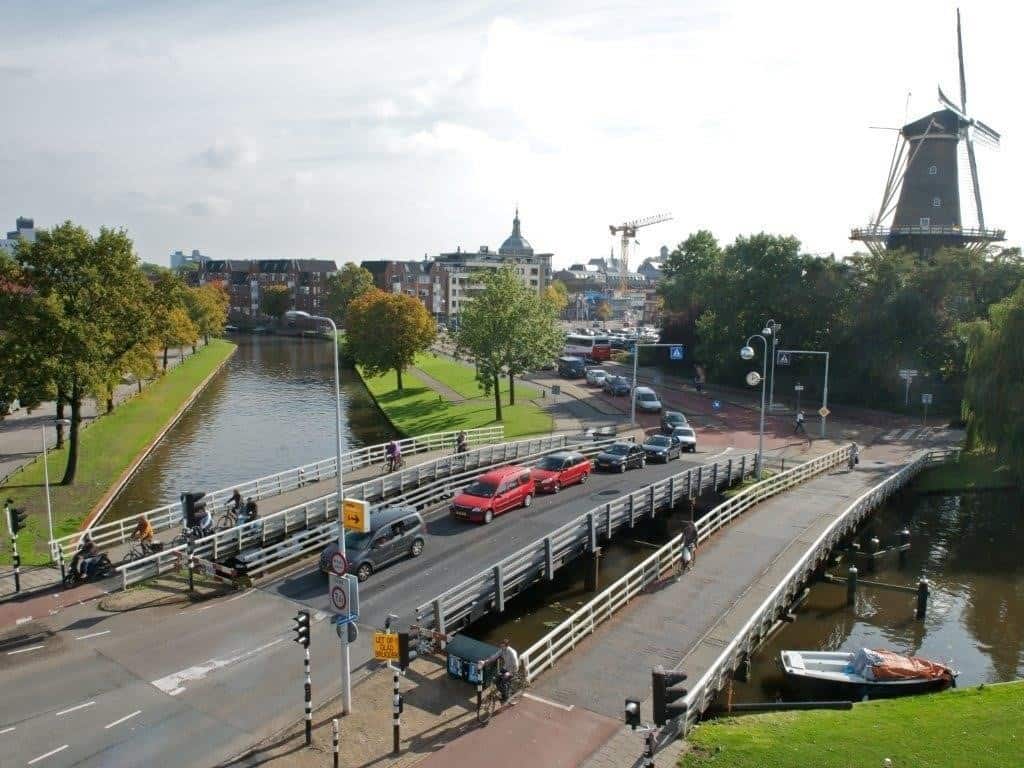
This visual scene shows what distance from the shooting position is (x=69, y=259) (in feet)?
117

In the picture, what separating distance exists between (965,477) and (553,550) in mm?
30147

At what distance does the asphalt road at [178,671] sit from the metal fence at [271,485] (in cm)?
426

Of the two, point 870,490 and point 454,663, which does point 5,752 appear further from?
point 870,490

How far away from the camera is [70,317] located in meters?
35.2

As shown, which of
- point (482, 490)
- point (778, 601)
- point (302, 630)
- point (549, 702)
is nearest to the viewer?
point (302, 630)

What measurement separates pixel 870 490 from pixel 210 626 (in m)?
28.4

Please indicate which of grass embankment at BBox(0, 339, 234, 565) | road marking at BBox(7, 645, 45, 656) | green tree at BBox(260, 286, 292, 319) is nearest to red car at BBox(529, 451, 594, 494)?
grass embankment at BBox(0, 339, 234, 565)

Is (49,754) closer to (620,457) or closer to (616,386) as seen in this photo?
(620,457)

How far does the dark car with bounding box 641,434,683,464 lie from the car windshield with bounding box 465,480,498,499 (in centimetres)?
1306

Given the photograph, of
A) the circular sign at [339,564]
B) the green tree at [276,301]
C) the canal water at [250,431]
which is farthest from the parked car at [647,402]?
the green tree at [276,301]

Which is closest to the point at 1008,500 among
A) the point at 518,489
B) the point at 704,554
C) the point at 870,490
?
the point at 870,490

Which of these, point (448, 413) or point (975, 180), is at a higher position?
point (975, 180)

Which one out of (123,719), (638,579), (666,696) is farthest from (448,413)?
A: (666,696)

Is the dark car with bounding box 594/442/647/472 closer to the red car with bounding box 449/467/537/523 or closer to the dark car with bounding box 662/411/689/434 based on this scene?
the red car with bounding box 449/467/537/523
